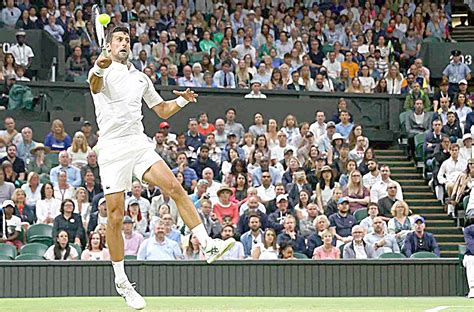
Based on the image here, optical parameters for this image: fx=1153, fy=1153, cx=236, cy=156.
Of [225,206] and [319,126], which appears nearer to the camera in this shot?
[225,206]

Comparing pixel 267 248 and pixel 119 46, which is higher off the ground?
pixel 119 46

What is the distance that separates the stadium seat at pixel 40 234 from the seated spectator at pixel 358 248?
4.62 metres

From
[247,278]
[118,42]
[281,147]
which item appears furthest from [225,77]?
[118,42]

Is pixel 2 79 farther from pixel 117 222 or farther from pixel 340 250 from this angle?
pixel 117 222

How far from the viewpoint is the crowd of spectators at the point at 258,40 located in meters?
25.0

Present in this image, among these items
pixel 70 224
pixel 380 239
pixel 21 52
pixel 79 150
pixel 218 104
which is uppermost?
pixel 21 52

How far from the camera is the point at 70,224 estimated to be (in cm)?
1788

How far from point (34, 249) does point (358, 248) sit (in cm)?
496

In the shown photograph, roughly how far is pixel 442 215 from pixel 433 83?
6936 mm

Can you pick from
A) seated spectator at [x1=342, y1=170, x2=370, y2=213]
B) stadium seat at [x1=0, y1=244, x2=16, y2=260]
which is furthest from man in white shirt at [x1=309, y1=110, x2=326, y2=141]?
stadium seat at [x1=0, y1=244, x2=16, y2=260]

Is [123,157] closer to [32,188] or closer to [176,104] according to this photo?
[176,104]

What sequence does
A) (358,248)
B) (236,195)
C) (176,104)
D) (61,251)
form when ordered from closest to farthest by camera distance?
1. (176,104)
2. (61,251)
3. (358,248)
4. (236,195)

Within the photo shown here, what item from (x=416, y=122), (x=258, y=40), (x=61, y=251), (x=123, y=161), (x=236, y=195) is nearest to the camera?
(x=123, y=161)

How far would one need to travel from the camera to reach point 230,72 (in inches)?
982
